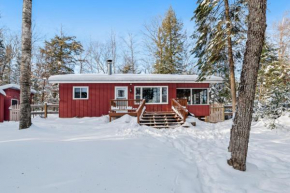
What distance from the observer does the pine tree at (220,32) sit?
836 centimetres

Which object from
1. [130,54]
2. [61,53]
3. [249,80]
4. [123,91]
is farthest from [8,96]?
[130,54]

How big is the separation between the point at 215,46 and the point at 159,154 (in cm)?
744

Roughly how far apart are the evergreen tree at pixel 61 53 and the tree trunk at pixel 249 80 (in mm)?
20274

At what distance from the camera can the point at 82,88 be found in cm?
1098

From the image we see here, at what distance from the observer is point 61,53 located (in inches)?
Result: 756

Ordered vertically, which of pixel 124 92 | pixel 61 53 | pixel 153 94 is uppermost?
pixel 61 53

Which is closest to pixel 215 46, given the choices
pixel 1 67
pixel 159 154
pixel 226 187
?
pixel 159 154

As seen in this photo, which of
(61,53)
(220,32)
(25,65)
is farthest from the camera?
(61,53)

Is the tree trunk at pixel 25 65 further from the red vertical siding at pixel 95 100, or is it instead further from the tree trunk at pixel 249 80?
the tree trunk at pixel 249 80

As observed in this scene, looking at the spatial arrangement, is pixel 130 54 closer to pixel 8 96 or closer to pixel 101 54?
pixel 101 54

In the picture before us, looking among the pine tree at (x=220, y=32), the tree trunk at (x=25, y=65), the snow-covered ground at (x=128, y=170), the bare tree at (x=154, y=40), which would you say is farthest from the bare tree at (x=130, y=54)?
the snow-covered ground at (x=128, y=170)

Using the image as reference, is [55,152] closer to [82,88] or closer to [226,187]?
[226,187]

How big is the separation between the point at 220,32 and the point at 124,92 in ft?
23.5

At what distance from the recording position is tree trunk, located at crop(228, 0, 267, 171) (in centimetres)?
300
